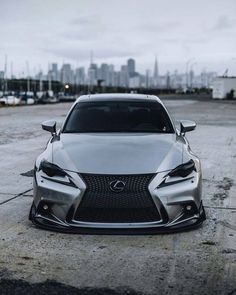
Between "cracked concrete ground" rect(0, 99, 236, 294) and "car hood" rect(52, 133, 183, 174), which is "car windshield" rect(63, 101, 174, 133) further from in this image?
"cracked concrete ground" rect(0, 99, 236, 294)

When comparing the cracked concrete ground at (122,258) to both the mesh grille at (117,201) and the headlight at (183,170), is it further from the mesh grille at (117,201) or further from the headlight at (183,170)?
the headlight at (183,170)

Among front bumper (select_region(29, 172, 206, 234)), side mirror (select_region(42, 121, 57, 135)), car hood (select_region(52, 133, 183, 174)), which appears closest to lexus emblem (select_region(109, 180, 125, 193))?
car hood (select_region(52, 133, 183, 174))

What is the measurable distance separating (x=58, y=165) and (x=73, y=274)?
1.36 meters

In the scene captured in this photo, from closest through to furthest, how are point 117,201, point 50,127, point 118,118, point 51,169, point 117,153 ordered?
point 117,201, point 51,169, point 117,153, point 118,118, point 50,127

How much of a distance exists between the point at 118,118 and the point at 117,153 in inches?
58.8

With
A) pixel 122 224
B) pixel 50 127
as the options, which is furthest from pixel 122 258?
pixel 50 127

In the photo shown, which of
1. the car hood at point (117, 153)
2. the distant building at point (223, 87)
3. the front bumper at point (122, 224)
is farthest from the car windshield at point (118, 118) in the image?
the distant building at point (223, 87)

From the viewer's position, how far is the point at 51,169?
530 centimetres

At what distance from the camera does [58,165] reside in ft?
17.4

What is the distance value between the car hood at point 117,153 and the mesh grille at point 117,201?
0.26 ft

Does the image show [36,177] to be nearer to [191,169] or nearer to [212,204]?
[191,169]

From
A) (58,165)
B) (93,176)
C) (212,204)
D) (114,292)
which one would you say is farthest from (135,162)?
(212,204)

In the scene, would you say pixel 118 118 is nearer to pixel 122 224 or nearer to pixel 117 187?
pixel 117 187

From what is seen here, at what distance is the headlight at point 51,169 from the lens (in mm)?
5218
